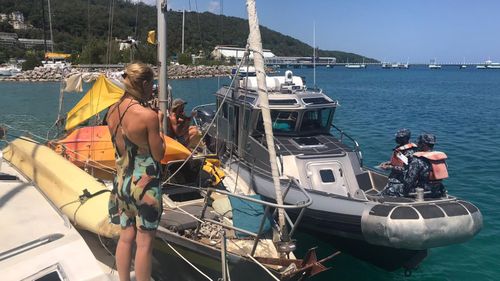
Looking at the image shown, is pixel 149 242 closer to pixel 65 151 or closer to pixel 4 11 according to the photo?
pixel 65 151

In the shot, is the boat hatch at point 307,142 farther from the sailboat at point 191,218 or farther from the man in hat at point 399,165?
the sailboat at point 191,218

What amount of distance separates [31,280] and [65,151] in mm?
4815

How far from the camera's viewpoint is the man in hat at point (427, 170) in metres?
8.17

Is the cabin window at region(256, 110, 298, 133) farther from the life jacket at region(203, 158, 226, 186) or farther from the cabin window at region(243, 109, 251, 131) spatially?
the life jacket at region(203, 158, 226, 186)

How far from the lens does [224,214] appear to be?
671cm

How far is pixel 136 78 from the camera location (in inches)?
154

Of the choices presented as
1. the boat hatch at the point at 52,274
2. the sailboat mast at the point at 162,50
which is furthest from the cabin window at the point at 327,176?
the boat hatch at the point at 52,274

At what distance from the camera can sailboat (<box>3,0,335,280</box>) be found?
5.33 m

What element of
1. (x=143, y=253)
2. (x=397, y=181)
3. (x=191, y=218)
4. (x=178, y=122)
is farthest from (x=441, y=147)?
(x=143, y=253)

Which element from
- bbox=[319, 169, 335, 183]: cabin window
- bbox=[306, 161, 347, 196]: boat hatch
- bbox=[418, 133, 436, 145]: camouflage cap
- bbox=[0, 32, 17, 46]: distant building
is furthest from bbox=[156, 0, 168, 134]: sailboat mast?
bbox=[0, 32, 17, 46]: distant building

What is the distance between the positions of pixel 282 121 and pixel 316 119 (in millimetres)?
911

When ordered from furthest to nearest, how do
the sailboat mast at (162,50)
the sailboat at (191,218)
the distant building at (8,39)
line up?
the distant building at (8,39)
the sailboat mast at (162,50)
the sailboat at (191,218)

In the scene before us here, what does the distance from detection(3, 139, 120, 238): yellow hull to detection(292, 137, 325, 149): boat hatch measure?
4.85m

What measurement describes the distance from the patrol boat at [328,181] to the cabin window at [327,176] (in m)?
0.02
